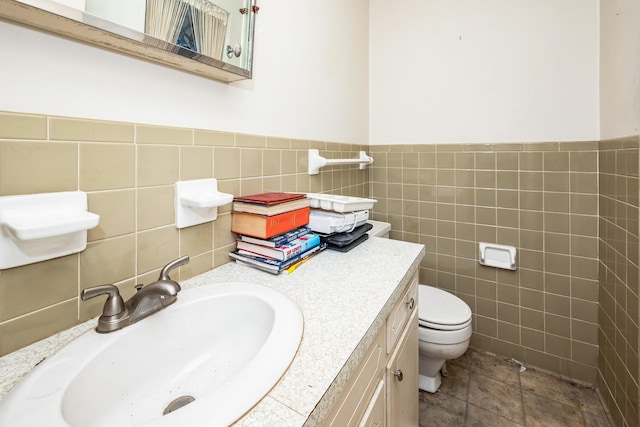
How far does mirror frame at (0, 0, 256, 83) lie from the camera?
478 mm

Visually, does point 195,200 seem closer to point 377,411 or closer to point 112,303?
point 112,303

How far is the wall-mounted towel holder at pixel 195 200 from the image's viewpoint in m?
0.74

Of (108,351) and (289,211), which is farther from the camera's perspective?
(289,211)

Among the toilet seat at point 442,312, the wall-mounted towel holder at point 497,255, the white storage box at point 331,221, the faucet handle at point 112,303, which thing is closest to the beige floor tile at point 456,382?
the toilet seat at point 442,312

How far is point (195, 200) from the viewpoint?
0.73m

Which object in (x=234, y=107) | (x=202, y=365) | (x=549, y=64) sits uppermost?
(x=549, y=64)

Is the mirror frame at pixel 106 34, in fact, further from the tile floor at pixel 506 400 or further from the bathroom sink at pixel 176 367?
the tile floor at pixel 506 400

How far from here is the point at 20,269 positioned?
51 centimetres

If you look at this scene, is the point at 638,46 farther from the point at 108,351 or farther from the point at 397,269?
the point at 108,351

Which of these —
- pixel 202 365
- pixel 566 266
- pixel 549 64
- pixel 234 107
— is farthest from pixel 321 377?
pixel 549 64

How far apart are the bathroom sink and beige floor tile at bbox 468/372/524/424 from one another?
133 cm

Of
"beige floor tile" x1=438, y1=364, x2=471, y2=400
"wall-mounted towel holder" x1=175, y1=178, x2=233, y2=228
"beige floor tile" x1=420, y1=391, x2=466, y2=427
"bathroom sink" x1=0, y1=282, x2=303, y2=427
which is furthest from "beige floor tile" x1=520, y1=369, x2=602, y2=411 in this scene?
"wall-mounted towel holder" x1=175, y1=178, x2=233, y2=228

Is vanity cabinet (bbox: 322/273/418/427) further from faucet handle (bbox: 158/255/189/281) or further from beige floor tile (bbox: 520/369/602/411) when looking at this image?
beige floor tile (bbox: 520/369/602/411)

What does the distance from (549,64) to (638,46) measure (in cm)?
46
